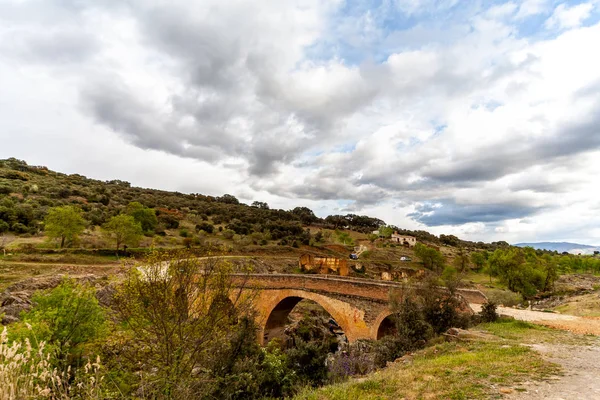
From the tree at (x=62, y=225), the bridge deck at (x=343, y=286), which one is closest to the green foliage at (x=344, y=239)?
the bridge deck at (x=343, y=286)

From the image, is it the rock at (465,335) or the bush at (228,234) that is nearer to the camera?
the rock at (465,335)

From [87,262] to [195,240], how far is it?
16120mm

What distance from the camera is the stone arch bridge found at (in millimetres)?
17188

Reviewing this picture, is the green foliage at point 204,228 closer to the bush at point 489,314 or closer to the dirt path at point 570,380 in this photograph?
the bush at point 489,314

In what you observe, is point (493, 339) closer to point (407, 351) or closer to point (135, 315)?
point (407, 351)

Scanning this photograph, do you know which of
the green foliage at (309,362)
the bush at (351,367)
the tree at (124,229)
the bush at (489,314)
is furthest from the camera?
the tree at (124,229)

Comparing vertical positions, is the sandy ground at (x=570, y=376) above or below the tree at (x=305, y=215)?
below

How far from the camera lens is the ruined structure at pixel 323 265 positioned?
137 feet

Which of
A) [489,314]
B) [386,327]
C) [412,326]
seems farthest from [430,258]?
[412,326]

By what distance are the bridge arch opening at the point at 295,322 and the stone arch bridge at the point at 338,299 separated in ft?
0.25

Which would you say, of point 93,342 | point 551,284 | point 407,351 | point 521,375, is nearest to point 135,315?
point 93,342

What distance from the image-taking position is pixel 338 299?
19562mm

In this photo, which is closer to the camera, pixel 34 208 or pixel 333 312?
pixel 333 312

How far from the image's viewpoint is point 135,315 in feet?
33.3
